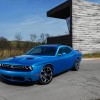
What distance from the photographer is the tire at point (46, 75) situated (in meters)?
7.72

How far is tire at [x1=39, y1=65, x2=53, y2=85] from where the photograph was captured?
304 inches

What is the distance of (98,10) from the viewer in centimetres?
2319

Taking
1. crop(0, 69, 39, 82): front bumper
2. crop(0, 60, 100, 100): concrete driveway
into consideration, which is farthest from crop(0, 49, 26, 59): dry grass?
crop(0, 69, 39, 82): front bumper

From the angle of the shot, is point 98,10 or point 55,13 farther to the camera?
point 55,13

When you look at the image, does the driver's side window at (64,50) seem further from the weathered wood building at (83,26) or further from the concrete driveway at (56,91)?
the weathered wood building at (83,26)

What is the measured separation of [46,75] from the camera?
26.0 ft

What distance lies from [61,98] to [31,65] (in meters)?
1.70

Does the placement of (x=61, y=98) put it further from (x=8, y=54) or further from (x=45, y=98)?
(x=8, y=54)

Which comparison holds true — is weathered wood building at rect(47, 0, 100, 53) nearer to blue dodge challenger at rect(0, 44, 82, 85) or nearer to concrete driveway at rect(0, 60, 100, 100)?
blue dodge challenger at rect(0, 44, 82, 85)

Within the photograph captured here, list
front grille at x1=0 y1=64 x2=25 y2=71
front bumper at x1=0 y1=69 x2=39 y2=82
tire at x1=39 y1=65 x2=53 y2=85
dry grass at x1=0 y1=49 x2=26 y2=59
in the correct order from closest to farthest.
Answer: front bumper at x1=0 y1=69 x2=39 y2=82
front grille at x1=0 y1=64 x2=25 y2=71
tire at x1=39 y1=65 x2=53 y2=85
dry grass at x1=0 y1=49 x2=26 y2=59

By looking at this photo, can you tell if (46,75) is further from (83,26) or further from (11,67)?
(83,26)

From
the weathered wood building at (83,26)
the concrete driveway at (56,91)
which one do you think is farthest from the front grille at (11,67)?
the weathered wood building at (83,26)

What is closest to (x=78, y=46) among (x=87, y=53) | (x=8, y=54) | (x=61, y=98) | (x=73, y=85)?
(x=87, y=53)

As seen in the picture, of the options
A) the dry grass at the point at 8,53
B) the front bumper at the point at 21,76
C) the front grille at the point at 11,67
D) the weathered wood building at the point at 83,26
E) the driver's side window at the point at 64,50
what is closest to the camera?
the front bumper at the point at 21,76
